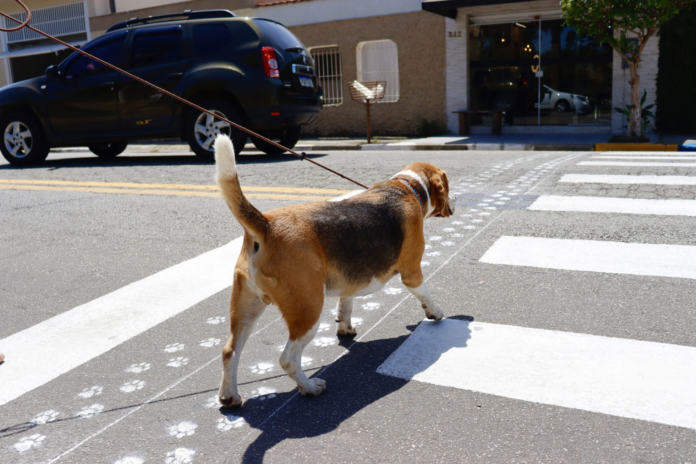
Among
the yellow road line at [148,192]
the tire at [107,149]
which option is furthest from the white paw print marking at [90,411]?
the tire at [107,149]

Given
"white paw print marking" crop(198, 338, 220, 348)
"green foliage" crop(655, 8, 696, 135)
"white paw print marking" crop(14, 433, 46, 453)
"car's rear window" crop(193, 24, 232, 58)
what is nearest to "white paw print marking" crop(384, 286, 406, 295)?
"white paw print marking" crop(198, 338, 220, 348)

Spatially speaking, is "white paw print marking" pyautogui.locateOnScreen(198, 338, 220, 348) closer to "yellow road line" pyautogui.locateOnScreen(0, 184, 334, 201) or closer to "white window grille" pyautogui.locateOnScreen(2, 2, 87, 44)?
"yellow road line" pyautogui.locateOnScreen(0, 184, 334, 201)

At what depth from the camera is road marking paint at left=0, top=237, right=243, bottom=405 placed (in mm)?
3211

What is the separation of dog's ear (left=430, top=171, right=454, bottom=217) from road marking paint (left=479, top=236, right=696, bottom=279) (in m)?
0.93

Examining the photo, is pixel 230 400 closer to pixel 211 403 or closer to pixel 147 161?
pixel 211 403

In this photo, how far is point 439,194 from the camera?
3.78 meters

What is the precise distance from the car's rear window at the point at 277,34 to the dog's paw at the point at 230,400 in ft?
29.3

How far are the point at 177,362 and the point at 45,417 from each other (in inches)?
26.2

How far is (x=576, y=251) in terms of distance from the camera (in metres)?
4.75

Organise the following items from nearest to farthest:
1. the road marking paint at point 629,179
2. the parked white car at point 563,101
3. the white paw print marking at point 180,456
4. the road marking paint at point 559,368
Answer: the white paw print marking at point 180,456 → the road marking paint at point 559,368 → the road marking paint at point 629,179 → the parked white car at point 563,101

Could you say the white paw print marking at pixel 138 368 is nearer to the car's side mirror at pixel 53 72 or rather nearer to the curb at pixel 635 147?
the car's side mirror at pixel 53 72

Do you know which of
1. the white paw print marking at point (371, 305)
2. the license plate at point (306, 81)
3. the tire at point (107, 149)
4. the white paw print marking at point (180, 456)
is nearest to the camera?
the white paw print marking at point (180, 456)

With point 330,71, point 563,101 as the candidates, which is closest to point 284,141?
point 330,71

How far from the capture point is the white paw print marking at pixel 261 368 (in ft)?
10.1
